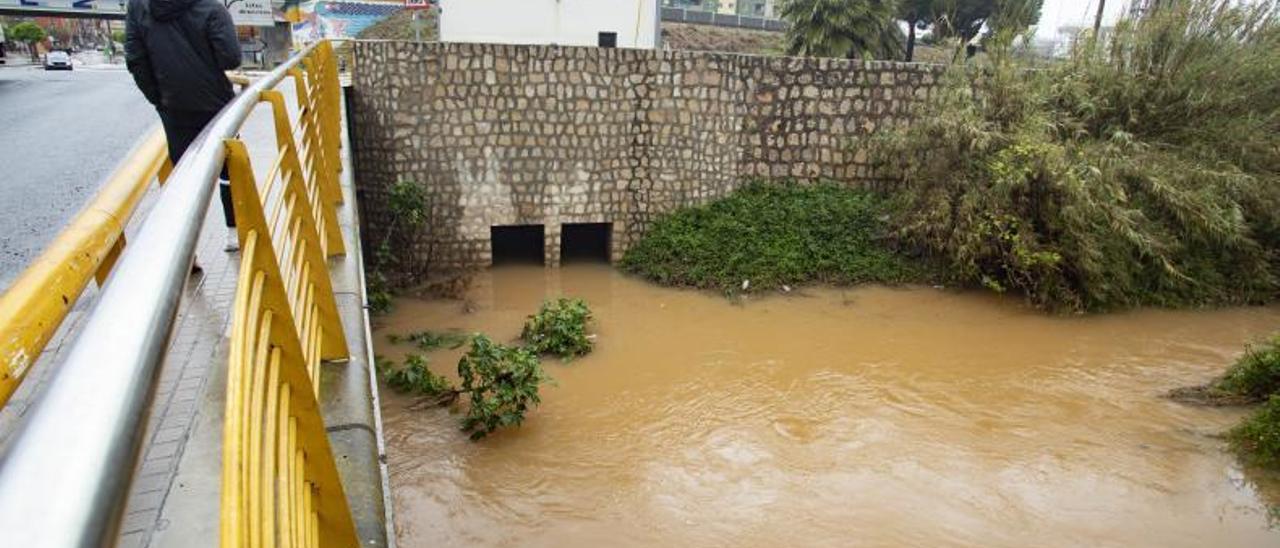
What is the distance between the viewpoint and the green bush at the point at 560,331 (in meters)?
8.68

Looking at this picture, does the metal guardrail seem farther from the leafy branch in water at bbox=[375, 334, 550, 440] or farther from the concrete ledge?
the leafy branch in water at bbox=[375, 334, 550, 440]

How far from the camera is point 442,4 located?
58.2 ft

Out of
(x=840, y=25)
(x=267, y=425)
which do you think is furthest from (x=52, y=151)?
(x=840, y=25)

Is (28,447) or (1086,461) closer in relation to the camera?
(28,447)

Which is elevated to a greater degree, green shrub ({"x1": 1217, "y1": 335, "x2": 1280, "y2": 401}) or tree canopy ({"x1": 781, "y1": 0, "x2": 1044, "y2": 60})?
tree canopy ({"x1": 781, "y1": 0, "x2": 1044, "y2": 60})

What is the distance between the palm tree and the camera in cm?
1700

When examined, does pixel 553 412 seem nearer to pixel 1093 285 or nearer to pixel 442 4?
pixel 1093 285

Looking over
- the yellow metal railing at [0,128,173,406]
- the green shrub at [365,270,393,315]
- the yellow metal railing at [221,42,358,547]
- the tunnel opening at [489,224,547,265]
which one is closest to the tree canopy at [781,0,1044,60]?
the tunnel opening at [489,224,547,265]

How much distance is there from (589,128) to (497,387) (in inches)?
215

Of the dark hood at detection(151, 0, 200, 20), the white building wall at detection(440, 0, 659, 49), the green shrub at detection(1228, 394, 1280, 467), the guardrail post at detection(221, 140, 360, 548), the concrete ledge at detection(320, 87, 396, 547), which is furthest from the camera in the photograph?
the white building wall at detection(440, 0, 659, 49)

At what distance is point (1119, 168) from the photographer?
9.94 m

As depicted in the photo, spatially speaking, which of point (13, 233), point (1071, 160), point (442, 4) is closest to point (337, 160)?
point (13, 233)

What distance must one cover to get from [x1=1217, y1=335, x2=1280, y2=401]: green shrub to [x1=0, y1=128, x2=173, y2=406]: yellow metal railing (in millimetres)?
9186

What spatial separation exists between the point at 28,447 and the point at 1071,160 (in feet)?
37.1
